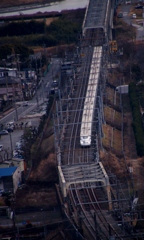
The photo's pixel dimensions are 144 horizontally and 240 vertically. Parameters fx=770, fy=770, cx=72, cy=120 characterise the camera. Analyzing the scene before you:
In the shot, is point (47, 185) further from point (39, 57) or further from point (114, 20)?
point (114, 20)

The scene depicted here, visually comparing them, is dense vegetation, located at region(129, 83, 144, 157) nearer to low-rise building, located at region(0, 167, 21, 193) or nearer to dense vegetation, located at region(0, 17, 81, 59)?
low-rise building, located at region(0, 167, 21, 193)

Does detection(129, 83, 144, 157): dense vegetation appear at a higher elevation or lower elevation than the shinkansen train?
lower

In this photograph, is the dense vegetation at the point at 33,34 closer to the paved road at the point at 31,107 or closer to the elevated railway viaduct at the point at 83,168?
the paved road at the point at 31,107

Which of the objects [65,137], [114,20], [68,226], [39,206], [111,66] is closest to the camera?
[68,226]

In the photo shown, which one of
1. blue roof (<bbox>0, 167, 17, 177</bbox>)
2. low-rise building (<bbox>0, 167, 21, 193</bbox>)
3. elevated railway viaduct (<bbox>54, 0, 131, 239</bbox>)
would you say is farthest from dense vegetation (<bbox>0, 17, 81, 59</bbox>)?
low-rise building (<bbox>0, 167, 21, 193</bbox>)

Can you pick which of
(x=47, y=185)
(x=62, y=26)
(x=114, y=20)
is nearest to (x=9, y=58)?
(x=62, y=26)

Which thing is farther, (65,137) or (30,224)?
(65,137)

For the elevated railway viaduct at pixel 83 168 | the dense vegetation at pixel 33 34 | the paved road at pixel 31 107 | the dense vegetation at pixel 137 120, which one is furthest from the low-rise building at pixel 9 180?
the dense vegetation at pixel 33 34
